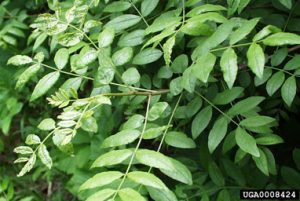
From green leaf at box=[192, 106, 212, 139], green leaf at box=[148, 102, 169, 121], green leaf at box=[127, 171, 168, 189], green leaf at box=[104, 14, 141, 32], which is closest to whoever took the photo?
green leaf at box=[127, 171, 168, 189]

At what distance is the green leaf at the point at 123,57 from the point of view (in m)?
1.36

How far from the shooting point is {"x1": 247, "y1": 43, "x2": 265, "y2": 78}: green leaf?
100 cm

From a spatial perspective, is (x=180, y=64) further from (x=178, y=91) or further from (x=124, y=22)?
(x=124, y=22)

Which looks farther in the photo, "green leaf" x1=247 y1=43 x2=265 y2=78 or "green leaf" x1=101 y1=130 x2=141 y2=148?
"green leaf" x1=101 y1=130 x2=141 y2=148

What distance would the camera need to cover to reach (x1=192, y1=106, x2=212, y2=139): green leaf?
52.8 inches

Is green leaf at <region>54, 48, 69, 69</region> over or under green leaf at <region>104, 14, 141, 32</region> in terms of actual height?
under

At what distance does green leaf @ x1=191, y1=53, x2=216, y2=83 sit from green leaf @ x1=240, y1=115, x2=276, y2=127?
0.32 m

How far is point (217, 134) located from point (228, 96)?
5.8 inches

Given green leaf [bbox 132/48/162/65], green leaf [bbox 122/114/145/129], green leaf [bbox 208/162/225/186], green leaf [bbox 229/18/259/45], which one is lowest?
green leaf [bbox 208/162/225/186]

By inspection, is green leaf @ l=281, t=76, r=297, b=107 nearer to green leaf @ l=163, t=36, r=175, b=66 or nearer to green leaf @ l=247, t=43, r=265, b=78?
green leaf @ l=247, t=43, r=265, b=78

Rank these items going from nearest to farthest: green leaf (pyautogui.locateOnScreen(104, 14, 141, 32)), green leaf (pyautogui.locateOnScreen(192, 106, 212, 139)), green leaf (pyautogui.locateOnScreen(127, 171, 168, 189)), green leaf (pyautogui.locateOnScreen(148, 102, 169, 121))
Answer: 1. green leaf (pyautogui.locateOnScreen(127, 171, 168, 189))
2. green leaf (pyautogui.locateOnScreen(148, 102, 169, 121))
3. green leaf (pyautogui.locateOnScreen(192, 106, 212, 139))
4. green leaf (pyautogui.locateOnScreen(104, 14, 141, 32))

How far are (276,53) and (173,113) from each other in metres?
0.42

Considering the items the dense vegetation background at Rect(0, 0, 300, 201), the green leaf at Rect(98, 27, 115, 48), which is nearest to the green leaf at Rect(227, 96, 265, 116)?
the dense vegetation background at Rect(0, 0, 300, 201)

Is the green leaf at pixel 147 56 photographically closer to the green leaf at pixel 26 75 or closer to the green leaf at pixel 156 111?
the green leaf at pixel 156 111
